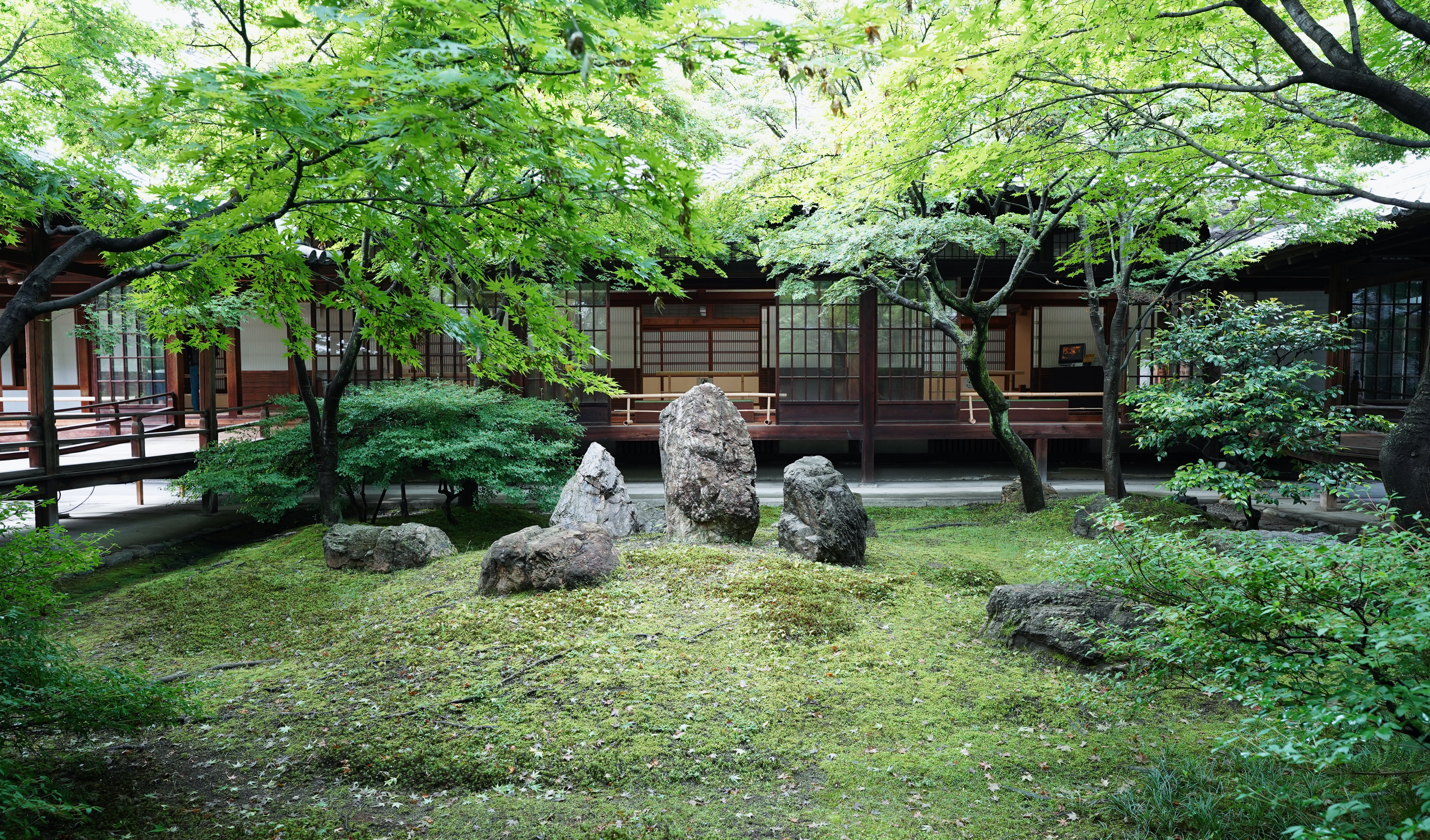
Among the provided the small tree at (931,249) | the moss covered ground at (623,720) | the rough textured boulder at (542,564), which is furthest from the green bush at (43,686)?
the small tree at (931,249)

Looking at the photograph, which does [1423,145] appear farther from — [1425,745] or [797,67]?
[797,67]

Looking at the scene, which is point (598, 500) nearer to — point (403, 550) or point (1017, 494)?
point (403, 550)

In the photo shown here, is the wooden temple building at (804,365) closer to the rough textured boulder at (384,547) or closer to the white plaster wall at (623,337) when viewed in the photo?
the white plaster wall at (623,337)

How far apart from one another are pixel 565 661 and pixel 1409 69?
6.77 m

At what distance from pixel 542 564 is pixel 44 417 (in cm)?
676

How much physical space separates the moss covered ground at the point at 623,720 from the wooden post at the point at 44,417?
302 cm

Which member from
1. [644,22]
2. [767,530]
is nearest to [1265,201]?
[767,530]

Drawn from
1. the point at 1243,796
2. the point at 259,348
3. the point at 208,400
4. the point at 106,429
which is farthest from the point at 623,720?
the point at 259,348

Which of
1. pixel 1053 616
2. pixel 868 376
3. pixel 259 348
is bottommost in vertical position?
pixel 1053 616

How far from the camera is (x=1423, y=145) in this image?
349 centimetres

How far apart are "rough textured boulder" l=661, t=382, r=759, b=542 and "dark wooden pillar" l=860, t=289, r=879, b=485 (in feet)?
18.9

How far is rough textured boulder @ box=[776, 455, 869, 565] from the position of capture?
723 cm

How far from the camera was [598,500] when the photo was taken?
877 cm

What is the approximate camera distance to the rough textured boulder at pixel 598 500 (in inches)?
342
